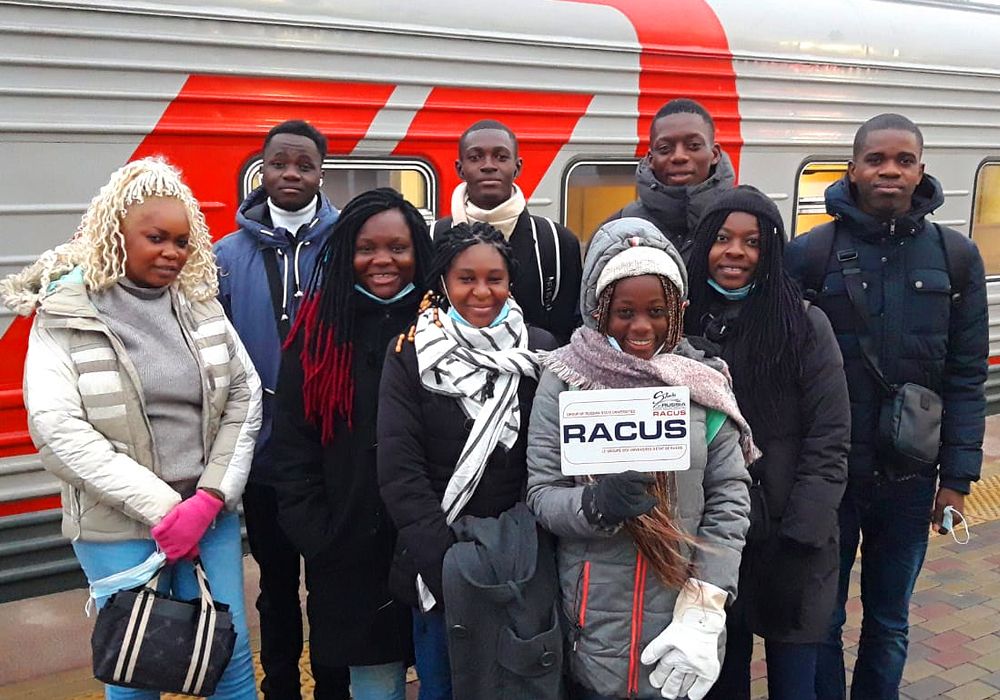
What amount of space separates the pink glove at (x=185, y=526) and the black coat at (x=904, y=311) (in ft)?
5.86

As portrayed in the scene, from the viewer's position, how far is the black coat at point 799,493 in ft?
Answer: 7.63

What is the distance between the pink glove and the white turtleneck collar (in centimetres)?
92

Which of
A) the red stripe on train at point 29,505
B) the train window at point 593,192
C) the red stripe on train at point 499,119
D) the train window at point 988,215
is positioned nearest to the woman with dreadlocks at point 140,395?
the red stripe on train at point 29,505

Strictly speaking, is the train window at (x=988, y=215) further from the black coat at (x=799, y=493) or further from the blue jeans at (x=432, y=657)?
the blue jeans at (x=432, y=657)

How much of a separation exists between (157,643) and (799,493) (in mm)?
1624

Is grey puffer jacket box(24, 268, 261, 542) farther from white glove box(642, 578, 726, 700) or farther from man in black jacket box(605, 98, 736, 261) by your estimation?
man in black jacket box(605, 98, 736, 261)

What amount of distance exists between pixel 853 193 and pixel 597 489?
138cm

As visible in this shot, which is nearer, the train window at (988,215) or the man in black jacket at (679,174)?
the man in black jacket at (679,174)

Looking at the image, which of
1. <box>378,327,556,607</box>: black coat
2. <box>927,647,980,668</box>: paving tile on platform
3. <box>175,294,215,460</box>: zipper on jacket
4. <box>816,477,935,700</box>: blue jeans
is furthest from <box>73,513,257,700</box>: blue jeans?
<box>927,647,980,668</box>: paving tile on platform

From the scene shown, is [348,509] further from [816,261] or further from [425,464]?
[816,261]

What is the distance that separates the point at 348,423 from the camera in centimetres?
241

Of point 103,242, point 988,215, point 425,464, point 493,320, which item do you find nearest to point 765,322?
point 493,320

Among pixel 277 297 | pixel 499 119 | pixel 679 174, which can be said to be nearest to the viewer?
pixel 277 297

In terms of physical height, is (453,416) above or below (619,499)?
above
